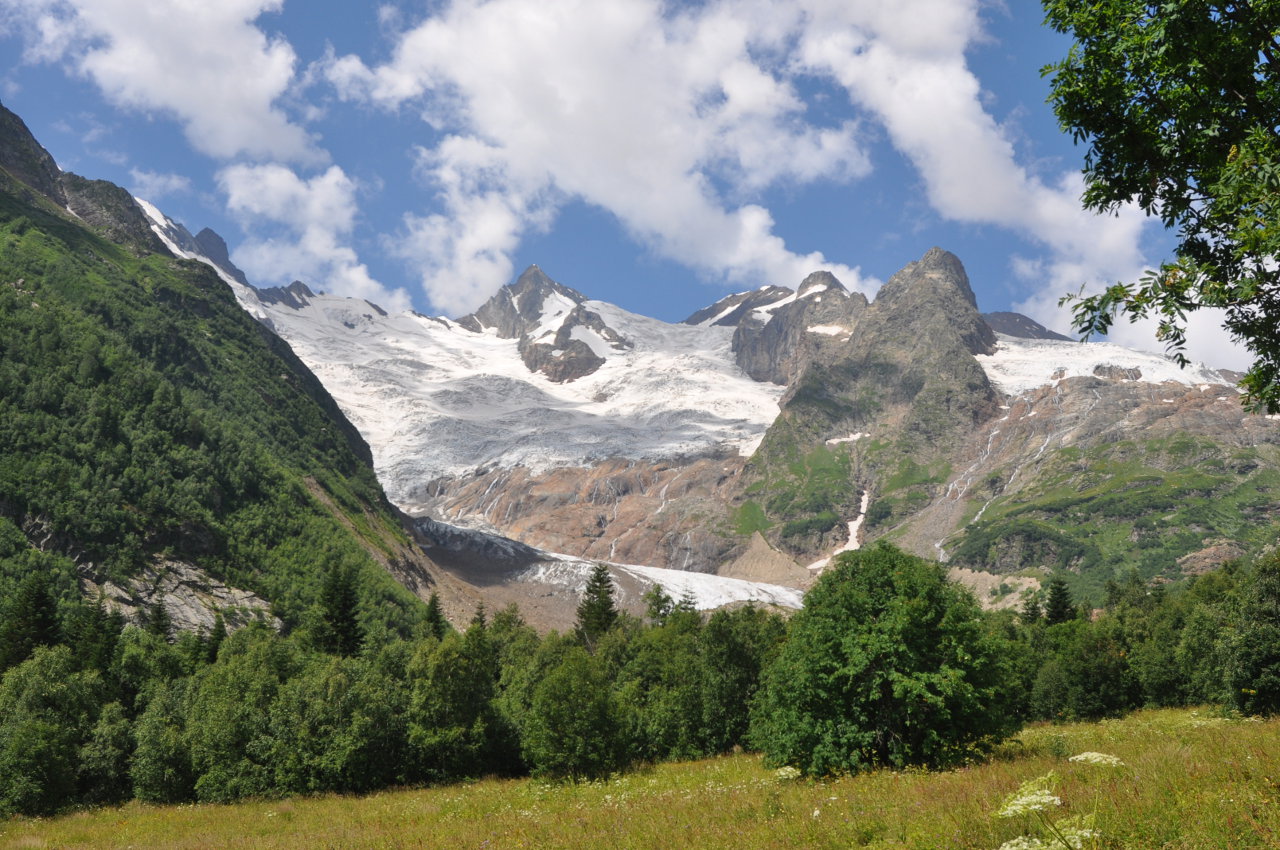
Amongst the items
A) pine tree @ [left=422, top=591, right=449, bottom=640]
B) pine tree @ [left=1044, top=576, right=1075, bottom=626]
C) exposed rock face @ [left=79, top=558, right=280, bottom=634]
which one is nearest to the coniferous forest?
pine tree @ [left=1044, top=576, right=1075, bottom=626]

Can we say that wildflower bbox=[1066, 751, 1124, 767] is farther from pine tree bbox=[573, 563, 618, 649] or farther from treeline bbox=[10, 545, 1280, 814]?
pine tree bbox=[573, 563, 618, 649]

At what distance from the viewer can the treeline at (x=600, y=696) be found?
2459 centimetres

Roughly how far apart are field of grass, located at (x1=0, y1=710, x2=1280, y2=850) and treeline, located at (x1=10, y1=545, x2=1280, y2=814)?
9.03 feet

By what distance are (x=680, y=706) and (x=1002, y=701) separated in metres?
27.8

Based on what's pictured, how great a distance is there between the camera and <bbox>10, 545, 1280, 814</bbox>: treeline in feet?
80.7

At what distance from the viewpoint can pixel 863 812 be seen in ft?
45.3

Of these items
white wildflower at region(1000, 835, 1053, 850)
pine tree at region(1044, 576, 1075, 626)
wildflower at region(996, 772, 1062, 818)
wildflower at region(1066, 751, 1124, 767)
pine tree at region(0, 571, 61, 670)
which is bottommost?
pine tree at region(0, 571, 61, 670)

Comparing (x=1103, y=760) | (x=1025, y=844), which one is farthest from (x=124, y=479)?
(x=1025, y=844)

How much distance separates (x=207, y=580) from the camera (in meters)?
132

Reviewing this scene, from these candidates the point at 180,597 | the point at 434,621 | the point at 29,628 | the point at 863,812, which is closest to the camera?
the point at 863,812

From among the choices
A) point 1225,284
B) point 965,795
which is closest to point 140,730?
point 965,795

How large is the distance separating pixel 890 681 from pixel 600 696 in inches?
820

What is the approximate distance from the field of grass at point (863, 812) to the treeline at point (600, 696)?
9.03 ft

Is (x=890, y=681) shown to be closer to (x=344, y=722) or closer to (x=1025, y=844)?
(x=1025, y=844)
